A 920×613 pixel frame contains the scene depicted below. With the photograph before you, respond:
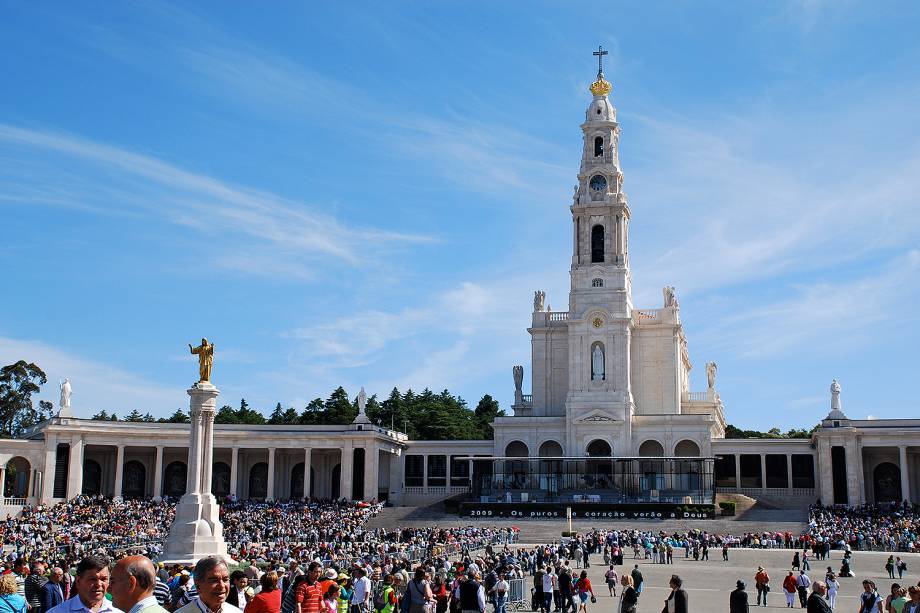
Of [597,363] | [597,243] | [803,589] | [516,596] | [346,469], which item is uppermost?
[597,243]

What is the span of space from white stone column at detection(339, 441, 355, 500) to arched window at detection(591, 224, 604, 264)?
23903 millimetres

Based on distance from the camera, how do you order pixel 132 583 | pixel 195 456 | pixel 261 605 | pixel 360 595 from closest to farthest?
1. pixel 132 583
2. pixel 261 605
3. pixel 360 595
4. pixel 195 456

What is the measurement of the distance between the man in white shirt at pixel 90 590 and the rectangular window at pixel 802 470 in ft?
242

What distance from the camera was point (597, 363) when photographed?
7962 centimetres

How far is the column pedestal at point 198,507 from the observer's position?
36.2 m

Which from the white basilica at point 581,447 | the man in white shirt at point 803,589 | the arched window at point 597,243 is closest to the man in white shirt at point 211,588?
the man in white shirt at point 803,589

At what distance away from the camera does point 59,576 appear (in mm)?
16266

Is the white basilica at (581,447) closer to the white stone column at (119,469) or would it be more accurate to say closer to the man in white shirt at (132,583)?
the white stone column at (119,469)

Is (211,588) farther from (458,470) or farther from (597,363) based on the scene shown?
(458,470)

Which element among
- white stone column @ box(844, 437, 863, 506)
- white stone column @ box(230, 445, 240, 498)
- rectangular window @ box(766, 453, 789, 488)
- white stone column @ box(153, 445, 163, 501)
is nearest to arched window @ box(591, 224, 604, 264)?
rectangular window @ box(766, 453, 789, 488)

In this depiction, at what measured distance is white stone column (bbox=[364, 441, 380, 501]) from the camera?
77.4m

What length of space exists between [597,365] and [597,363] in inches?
6.3

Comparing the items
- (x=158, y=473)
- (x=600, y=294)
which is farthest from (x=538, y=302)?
(x=158, y=473)

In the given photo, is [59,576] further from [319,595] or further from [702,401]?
[702,401]
